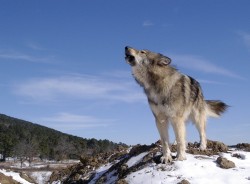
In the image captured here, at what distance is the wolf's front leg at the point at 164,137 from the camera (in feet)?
41.1

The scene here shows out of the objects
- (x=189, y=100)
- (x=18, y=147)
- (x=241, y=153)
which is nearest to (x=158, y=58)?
(x=189, y=100)

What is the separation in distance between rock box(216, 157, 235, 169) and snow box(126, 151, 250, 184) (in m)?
0.11

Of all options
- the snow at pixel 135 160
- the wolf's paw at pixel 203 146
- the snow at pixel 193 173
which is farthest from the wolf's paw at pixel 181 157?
the snow at pixel 135 160

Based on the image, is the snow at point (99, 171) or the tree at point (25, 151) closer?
the snow at point (99, 171)

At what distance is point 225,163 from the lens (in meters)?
12.7

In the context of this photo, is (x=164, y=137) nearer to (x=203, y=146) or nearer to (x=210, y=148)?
(x=203, y=146)

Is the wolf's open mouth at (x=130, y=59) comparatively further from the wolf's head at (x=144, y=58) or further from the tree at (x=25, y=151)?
the tree at (x=25, y=151)

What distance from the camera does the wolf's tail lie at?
14.7m

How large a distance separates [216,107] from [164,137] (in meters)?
3.04

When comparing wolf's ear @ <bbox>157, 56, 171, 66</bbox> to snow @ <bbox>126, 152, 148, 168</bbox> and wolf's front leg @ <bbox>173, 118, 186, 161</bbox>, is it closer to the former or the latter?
wolf's front leg @ <bbox>173, 118, 186, 161</bbox>

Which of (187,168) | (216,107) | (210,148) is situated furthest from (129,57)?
(210,148)

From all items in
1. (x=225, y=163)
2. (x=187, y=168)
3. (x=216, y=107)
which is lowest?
(x=187, y=168)

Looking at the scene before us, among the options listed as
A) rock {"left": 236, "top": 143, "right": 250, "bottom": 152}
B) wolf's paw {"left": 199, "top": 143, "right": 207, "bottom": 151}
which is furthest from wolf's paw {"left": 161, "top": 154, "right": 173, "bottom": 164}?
rock {"left": 236, "top": 143, "right": 250, "bottom": 152}

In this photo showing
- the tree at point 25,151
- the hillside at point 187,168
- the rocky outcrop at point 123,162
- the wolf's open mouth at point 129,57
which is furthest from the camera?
the tree at point 25,151
